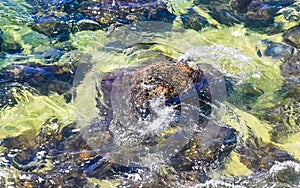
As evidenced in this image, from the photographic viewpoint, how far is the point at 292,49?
671 cm

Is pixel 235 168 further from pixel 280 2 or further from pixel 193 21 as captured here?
pixel 280 2

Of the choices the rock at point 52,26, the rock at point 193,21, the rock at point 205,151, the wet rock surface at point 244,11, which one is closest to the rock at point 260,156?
the rock at point 205,151

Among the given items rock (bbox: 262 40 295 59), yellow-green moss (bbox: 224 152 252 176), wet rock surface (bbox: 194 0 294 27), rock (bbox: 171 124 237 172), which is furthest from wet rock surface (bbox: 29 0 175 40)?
yellow-green moss (bbox: 224 152 252 176)

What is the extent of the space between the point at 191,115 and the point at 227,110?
539 millimetres

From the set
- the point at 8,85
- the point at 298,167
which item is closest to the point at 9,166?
the point at 8,85

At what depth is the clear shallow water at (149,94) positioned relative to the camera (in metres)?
4.79

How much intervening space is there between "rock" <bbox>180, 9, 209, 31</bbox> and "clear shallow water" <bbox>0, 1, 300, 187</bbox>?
0.03m

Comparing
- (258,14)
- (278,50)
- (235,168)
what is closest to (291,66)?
(278,50)

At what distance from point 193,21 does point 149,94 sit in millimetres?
2262

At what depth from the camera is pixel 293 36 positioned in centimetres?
693

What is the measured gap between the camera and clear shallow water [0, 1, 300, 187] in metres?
4.79

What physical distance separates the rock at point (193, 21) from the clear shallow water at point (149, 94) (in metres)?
0.03

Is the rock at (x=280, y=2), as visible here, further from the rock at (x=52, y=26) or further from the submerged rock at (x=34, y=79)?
the submerged rock at (x=34, y=79)

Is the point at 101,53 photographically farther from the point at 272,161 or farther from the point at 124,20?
the point at 272,161
